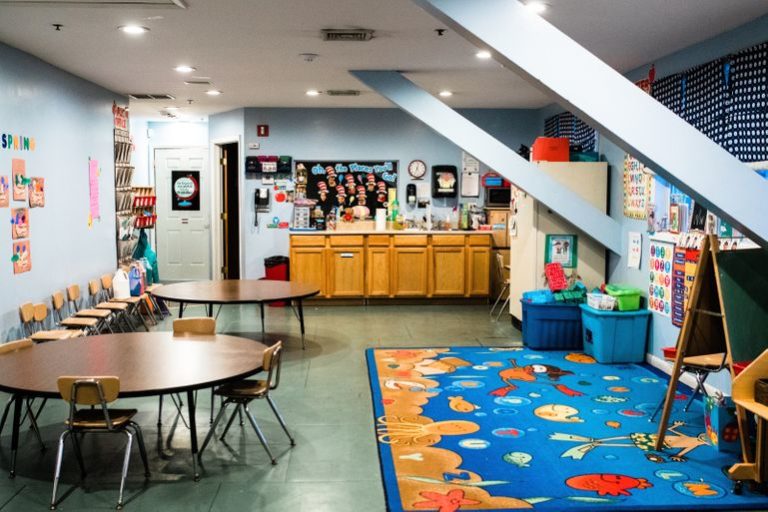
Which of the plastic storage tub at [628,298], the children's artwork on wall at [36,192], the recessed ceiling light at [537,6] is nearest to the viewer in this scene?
the recessed ceiling light at [537,6]

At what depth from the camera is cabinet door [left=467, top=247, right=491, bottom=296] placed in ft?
36.9

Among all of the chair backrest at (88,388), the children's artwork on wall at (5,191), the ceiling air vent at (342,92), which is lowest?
the chair backrest at (88,388)

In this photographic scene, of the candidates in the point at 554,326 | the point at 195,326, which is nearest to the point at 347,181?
the point at 554,326

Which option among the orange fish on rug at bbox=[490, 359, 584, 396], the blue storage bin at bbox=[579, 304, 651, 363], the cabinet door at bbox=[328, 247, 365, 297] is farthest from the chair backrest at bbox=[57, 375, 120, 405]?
the cabinet door at bbox=[328, 247, 365, 297]

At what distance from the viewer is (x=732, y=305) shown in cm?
488

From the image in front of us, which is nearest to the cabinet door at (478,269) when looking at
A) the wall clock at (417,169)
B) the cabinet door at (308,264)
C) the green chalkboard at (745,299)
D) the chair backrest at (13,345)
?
the wall clock at (417,169)

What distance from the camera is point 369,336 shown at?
29.4ft

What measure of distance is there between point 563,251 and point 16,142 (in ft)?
18.9

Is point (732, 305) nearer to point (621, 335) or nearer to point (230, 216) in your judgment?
point (621, 335)

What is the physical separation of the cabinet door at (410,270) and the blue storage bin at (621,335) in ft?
12.8

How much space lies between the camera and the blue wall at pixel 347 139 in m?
11.8

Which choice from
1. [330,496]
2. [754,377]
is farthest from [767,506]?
[330,496]

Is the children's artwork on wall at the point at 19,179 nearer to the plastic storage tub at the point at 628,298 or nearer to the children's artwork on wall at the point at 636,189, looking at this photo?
the plastic storage tub at the point at 628,298

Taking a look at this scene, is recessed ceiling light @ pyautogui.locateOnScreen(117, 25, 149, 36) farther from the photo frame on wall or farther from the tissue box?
the tissue box
